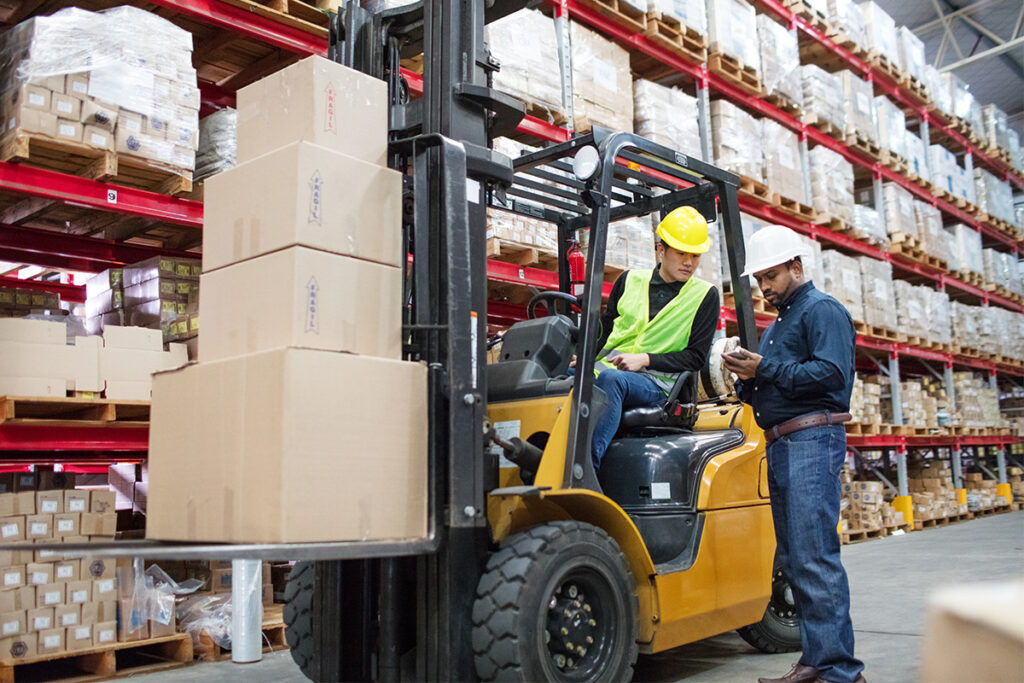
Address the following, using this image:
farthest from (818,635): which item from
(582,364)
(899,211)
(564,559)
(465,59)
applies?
(899,211)

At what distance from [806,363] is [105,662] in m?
3.48

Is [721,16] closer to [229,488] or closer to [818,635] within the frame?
[818,635]

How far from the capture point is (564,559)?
267cm

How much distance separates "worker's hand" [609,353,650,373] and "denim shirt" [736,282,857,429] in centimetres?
44

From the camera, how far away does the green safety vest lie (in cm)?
345

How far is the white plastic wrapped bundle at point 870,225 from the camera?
10562 millimetres

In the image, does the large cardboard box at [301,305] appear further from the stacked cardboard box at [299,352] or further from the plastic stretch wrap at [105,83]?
the plastic stretch wrap at [105,83]

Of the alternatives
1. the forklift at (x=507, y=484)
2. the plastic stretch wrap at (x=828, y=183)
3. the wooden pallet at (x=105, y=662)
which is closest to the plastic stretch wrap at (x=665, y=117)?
the plastic stretch wrap at (x=828, y=183)

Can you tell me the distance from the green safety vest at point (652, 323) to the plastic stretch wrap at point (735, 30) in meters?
5.74

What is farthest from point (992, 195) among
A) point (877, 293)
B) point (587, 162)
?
point (587, 162)

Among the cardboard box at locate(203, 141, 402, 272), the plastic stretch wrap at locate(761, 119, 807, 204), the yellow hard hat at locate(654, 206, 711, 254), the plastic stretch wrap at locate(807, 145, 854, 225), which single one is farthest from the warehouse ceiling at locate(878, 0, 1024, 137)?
the cardboard box at locate(203, 141, 402, 272)

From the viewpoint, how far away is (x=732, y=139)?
27.2 ft

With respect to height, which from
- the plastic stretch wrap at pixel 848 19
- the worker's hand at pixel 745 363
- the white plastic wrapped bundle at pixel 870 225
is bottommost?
the worker's hand at pixel 745 363

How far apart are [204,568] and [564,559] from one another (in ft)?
10.2
